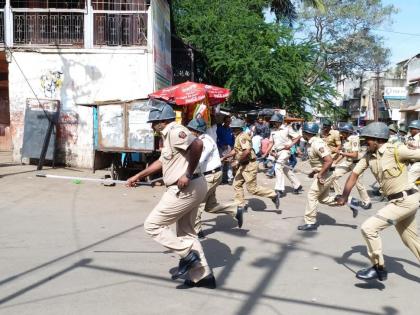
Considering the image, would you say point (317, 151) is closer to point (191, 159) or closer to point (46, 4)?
point (191, 159)

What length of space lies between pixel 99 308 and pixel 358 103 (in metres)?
63.3

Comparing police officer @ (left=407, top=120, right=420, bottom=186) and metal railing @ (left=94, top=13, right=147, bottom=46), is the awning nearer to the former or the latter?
metal railing @ (left=94, top=13, right=147, bottom=46)

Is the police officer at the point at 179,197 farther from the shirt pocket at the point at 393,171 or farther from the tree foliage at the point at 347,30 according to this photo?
the tree foliage at the point at 347,30

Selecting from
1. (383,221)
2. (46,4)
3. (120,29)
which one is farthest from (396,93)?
(383,221)

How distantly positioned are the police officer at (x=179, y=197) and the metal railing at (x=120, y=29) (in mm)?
9773

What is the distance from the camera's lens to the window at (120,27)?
13867mm

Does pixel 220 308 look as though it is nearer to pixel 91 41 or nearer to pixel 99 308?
pixel 99 308

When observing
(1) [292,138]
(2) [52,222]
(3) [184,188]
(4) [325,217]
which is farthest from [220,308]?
(1) [292,138]

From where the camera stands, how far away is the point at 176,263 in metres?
5.43

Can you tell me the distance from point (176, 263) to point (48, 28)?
1060 centimetres

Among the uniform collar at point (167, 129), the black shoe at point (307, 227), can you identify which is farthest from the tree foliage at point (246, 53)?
the uniform collar at point (167, 129)

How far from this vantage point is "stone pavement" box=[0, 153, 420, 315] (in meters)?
4.28

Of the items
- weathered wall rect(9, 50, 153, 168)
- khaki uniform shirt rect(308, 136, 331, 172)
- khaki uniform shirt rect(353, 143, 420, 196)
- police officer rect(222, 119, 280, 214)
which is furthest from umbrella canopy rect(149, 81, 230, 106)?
khaki uniform shirt rect(353, 143, 420, 196)

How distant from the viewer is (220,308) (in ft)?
13.8
